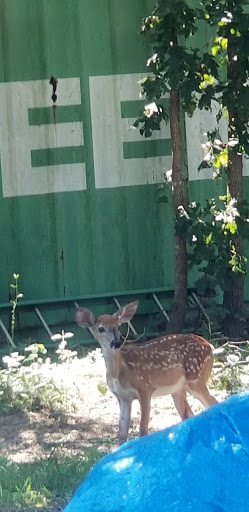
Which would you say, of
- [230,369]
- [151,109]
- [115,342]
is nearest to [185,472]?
[115,342]

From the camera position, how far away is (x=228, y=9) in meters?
8.35

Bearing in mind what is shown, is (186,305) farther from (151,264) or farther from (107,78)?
(107,78)

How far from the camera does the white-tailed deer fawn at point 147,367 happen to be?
641cm

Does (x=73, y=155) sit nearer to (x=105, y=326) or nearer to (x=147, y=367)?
(x=105, y=326)

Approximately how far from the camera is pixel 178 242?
9.25 meters

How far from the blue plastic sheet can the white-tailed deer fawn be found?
2614 millimetres

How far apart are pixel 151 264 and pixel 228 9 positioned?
283cm

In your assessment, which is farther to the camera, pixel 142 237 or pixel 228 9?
pixel 142 237

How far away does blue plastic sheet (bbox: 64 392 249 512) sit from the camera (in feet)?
10.6

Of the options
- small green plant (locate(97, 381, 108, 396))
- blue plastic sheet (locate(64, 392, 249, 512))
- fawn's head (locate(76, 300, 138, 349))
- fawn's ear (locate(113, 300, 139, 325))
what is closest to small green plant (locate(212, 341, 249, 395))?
small green plant (locate(97, 381, 108, 396))

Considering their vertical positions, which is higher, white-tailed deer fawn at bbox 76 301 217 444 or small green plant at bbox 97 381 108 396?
white-tailed deer fawn at bbox 76 301 217 444

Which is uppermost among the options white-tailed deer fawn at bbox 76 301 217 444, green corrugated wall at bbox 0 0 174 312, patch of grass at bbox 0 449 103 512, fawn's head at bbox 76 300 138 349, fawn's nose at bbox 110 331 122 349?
green corrugated wall at bbox 0 0 174 312

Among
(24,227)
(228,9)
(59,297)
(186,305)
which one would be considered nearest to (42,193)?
(24,227)

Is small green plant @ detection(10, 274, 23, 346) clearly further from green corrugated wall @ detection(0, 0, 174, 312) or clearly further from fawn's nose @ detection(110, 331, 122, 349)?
fawn's nose @ detection(110, 331, 122, 349)
